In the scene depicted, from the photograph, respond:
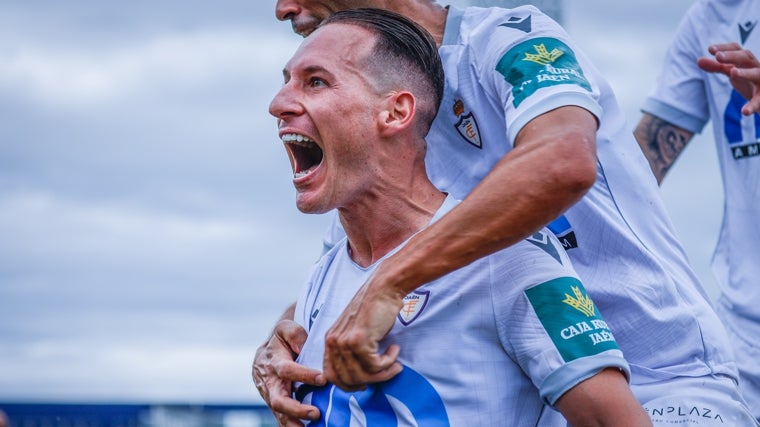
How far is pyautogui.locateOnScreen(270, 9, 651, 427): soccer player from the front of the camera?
3.43m

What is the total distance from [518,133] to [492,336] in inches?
21.7

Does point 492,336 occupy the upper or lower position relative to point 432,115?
lower

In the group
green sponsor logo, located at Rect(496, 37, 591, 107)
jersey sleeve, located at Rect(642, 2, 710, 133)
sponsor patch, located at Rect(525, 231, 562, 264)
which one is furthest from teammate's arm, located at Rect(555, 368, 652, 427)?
jersey sleeve, located at Rect(642, 2, 710, 133)

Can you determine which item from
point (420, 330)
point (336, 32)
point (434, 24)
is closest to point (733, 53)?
point (434, 24)

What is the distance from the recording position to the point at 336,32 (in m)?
4.00

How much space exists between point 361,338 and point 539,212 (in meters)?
0.55

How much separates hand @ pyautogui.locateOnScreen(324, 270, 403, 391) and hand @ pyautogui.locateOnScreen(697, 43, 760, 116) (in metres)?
2.27

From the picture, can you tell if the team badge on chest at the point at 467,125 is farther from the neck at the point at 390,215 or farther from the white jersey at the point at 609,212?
the neck at the point at 390,215

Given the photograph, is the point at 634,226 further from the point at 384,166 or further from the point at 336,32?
the point at 336,32

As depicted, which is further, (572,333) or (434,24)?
(434,24)

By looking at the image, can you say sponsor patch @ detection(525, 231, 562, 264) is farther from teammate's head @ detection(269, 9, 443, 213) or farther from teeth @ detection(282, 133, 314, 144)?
teeth @ detection(282, 133, 314, 144)

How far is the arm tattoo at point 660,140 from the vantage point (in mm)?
5941

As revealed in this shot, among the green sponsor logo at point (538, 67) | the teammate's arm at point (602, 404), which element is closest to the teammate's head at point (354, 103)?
the green sponsor logo at point (538, 67)

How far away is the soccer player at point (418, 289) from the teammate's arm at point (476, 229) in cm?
20
